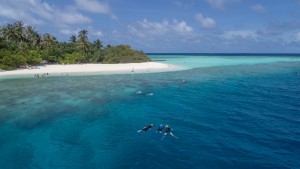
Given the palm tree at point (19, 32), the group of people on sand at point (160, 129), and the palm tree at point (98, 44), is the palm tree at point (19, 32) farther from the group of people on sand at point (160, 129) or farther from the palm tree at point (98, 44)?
the group of people on sand at point (160, 129)

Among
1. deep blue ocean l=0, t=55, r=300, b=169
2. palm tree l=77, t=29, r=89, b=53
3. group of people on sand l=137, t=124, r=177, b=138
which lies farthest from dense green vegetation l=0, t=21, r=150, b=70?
group of people on sand l=137, t=124, r=177, b=138

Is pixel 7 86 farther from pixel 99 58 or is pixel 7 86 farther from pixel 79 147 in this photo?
pixel 99 58

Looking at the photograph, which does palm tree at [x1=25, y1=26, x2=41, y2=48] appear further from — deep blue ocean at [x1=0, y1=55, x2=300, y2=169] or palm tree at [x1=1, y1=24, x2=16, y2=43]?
deep blue ocean at [x1=0, y1=55, x2=300, y2=169]

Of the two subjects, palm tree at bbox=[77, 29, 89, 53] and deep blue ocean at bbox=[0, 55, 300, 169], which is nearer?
deep blue ocean at bbox=[0, 55, 300, 169]

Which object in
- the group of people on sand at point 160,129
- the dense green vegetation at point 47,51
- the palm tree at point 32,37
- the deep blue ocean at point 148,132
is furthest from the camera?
the palm tree at point 32,37

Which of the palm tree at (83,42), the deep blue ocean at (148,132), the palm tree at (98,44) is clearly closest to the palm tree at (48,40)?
the palm tree at (83,42)

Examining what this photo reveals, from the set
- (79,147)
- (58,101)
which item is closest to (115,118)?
(79,147)

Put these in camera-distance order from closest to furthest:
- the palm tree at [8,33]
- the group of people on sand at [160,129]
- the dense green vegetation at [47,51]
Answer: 1. the group of people on sand at [160,129]
2. the dense green vegetation at [47,51]
3. the palm tree at [8,33]
